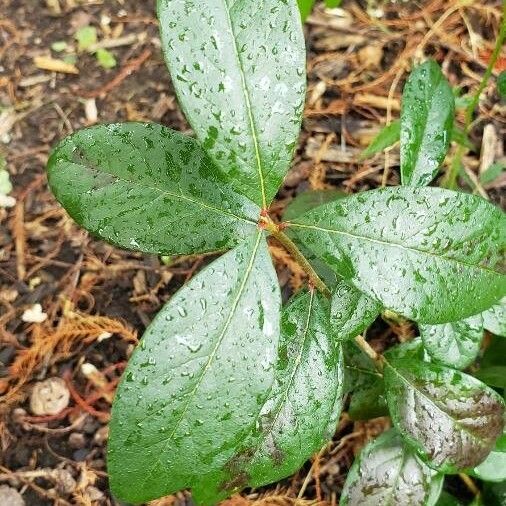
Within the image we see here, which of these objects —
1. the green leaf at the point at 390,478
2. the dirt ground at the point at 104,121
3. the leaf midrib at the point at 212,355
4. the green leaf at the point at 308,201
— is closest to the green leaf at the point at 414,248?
the leaf midrib at the point at 212,355

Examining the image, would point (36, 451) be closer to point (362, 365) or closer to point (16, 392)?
point (16, 392)

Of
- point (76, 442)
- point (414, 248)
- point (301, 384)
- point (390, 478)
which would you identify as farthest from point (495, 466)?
point (76, 442)

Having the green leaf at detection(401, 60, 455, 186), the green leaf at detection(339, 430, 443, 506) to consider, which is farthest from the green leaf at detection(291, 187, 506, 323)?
the green leaf at detection(339, 430, 443, 506)

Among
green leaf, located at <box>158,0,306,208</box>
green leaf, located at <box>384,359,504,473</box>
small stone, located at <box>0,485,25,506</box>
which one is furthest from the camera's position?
small stone, located at <box>0,485,25,506</box>

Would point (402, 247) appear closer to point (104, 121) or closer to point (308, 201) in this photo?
point (308, 201)

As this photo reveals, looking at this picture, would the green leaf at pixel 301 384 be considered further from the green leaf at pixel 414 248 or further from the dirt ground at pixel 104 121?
the dirt ground at pixel 104 121

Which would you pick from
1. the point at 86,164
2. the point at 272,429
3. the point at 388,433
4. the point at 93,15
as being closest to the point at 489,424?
the point at 388,433

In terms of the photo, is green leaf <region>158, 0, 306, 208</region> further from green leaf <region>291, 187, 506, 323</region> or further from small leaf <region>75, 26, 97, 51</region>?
small leaf <region>75, 26, 97, 51</region>
